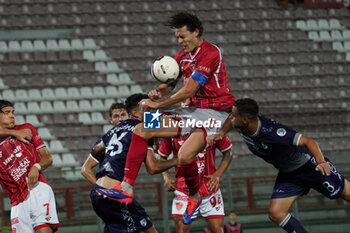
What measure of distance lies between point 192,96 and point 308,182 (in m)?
1.77

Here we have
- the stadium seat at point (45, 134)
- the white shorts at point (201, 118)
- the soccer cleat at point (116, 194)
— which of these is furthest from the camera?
the stadium seat at point (45, 134)

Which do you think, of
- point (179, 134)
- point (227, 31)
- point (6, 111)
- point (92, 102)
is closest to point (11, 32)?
point (92, 102)

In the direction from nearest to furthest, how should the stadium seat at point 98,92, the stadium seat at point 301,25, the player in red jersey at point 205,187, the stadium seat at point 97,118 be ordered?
the player in red jersey at point 205,187, the stadium seat at point 97,118, the stadium seat at point 98,92, the stadium seat at point 301,25

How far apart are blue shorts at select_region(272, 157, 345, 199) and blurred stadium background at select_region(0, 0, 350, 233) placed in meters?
7.00

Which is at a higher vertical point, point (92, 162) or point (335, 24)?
point (335, 24)

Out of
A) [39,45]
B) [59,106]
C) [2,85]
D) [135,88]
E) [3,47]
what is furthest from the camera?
[39,45]

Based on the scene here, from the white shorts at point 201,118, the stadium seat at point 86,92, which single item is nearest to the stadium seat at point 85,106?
the stadium seat at point 86,92

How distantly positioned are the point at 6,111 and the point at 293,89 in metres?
10.7

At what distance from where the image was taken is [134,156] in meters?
6.34

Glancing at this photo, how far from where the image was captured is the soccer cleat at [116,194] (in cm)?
627

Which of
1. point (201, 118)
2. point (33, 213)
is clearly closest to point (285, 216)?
point (201, 118)

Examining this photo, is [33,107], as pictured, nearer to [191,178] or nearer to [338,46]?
[191,178]

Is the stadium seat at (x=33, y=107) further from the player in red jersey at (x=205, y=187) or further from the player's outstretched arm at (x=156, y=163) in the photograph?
the player's outstretched arm at (x=156, y=163)

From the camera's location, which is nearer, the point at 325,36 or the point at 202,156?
the point at 202,156
